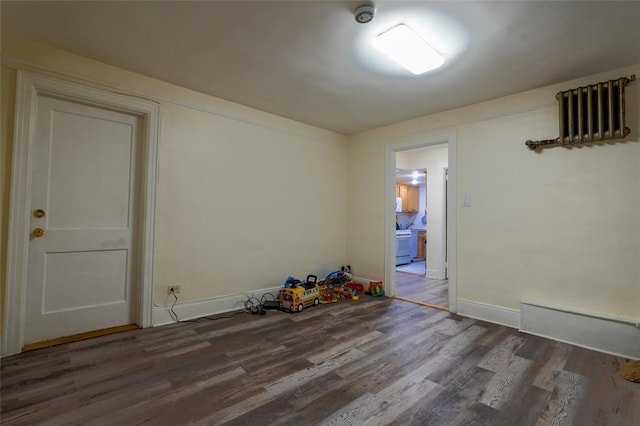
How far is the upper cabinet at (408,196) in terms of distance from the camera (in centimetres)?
801

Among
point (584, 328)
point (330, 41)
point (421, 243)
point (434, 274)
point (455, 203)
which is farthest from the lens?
point (421, 243)

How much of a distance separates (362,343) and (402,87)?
2590mm

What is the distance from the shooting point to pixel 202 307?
3234 millimetres

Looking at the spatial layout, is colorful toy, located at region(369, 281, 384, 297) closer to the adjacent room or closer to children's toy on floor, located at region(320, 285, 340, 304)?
the adjacent room

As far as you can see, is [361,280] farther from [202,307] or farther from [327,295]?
[202,307]

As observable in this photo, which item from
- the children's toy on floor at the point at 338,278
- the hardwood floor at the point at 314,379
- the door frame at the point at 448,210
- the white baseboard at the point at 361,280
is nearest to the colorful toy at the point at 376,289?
the door frame at the point at 448,210

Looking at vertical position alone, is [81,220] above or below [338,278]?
above

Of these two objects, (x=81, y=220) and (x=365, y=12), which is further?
(x=81, y=220)

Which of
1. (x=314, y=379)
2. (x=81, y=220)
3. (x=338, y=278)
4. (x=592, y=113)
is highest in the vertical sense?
(x=592, y=113)

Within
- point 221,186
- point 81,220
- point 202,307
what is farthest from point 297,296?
point 81,220

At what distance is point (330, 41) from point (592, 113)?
99.4 inches

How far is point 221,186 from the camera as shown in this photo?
3420 mm

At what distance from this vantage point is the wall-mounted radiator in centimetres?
254

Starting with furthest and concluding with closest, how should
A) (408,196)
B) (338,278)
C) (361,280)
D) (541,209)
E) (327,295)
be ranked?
(408,196) < (361,280) < (338,278) < (327,295) < (541,209)
